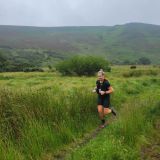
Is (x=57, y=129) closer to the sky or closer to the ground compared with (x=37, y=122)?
closer to the ground

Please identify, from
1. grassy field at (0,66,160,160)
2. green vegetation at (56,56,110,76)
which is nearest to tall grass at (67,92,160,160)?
grassy field at (0,66,160,160)

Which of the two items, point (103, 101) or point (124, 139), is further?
point (103, 101)

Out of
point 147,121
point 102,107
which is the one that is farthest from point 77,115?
point 147,121

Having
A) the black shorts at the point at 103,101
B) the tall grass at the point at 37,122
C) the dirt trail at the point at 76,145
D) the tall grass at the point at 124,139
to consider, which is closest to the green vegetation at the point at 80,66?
the black shorts at the point at 103,101

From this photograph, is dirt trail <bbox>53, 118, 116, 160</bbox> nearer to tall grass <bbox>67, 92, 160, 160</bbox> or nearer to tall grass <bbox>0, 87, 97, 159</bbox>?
tall grass <bbox>0, 87, 97, 159</bbox>

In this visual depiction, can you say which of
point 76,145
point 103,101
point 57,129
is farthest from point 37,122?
point 103,101

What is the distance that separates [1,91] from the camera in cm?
1039

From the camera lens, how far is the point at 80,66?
57125mm

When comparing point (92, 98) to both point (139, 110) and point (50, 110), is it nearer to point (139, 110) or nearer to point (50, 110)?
point (139, 110)

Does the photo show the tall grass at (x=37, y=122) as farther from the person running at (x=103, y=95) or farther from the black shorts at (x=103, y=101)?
the black shorts at (x=103, y=101)

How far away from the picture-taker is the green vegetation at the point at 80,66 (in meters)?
57.3

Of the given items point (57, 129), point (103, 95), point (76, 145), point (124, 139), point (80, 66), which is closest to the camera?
point (124, 139)

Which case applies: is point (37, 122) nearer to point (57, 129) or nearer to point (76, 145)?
point (57, 129)

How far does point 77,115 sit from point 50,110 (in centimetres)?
138
